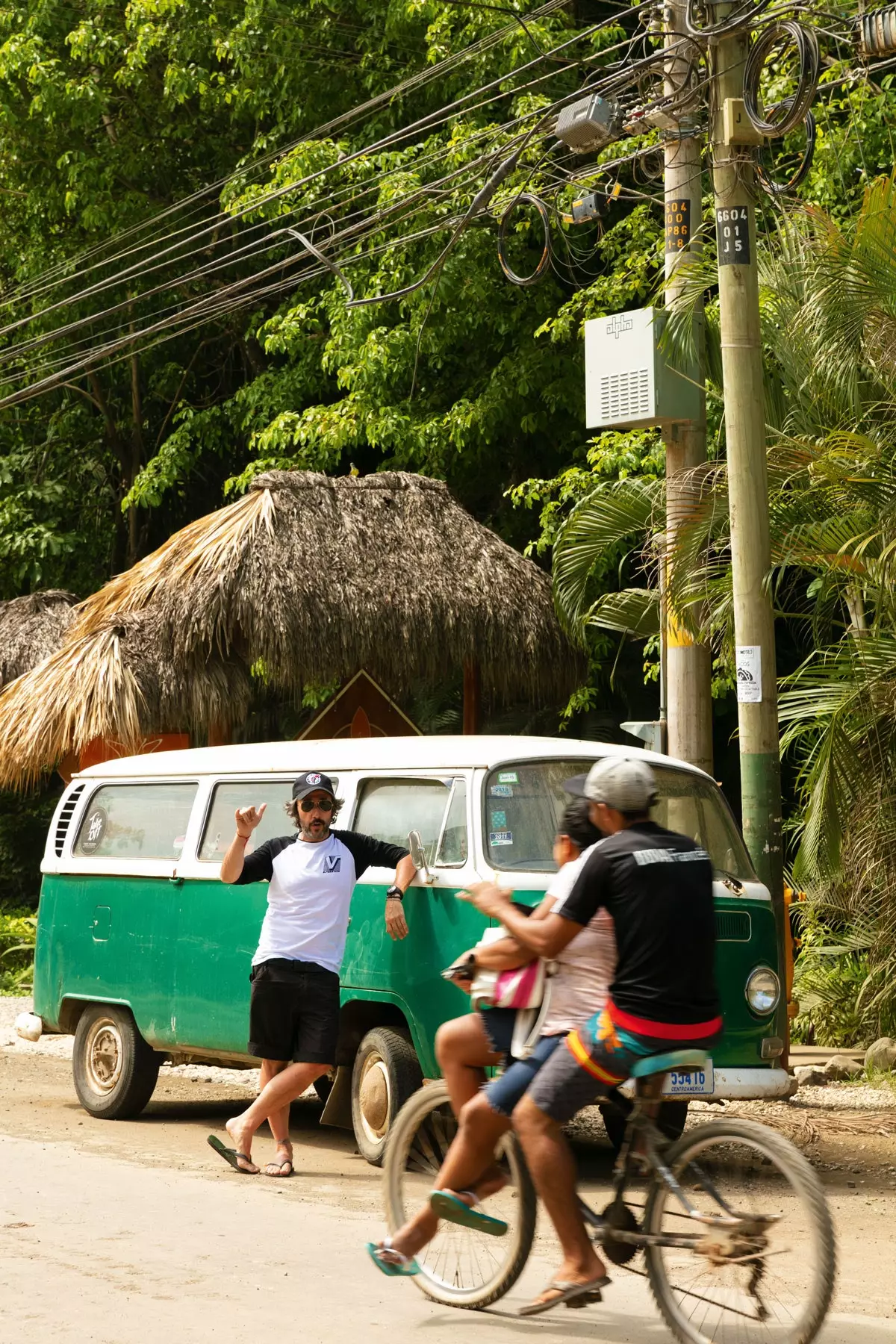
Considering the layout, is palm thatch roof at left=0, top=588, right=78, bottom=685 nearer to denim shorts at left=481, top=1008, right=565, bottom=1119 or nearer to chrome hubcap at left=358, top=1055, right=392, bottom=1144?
chrome hubcap at left=358, top=1055, right=392, bottom=1144

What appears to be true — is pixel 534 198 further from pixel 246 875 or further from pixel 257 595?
pixel 246 875

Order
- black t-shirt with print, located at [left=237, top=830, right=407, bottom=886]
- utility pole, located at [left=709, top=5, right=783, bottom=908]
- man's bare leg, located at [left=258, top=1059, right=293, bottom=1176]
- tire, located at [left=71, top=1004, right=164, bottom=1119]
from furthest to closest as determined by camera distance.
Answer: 1. tire, located at [left=71, top=1004, right=164, bottom=1119]
2. utility pole, located at [left=709, top=5, right=783, bottom=908]
3. black t-shirt with print, located at [left=237, top=830, right=407, bottom=886]
4. man's bare leg, located at [left=258, top=1059, right=293, bottom=1176]

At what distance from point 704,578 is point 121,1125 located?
15.6 ft

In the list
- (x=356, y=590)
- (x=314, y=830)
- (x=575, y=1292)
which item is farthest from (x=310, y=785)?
(x=356, y=590)

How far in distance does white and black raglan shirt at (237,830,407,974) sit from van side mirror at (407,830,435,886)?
0.39ft

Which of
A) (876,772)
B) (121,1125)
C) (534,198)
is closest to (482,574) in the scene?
(534,198)

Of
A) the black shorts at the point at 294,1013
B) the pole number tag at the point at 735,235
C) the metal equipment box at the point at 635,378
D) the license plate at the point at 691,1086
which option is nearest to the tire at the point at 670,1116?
the license plate at the point at 691,1086

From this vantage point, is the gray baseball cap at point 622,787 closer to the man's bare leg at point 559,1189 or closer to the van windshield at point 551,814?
the man's bare leg at point 559,1189

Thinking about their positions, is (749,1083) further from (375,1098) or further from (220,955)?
(220,955)

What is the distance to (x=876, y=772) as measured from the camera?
10.5m

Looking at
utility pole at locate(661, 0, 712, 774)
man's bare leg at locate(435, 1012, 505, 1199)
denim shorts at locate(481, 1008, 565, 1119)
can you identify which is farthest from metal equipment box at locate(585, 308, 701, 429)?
denim shorts at locate(481, 1008, 565, 1119)

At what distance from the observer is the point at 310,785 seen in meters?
8.39

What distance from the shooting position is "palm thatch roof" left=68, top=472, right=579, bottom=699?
46.9 feet

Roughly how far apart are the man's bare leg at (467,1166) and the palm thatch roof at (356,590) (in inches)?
351
